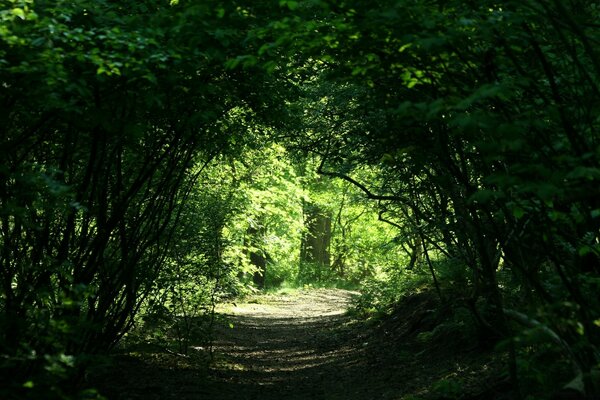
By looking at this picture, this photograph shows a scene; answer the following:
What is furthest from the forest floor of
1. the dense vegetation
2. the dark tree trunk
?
the dark tree trunk

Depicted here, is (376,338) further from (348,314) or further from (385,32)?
(385,32)

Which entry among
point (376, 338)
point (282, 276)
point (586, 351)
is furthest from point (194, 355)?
point (282, 276)

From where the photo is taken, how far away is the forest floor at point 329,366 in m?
8.10

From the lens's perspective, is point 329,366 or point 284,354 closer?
point 329,366

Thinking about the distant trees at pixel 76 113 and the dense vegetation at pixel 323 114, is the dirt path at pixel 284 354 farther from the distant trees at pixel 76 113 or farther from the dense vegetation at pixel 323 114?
the distant trees at pixel 76 113

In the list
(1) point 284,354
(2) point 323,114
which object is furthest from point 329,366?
(2) point 323,114

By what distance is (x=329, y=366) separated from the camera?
1145 cm

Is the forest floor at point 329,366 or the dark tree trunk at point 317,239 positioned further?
Result: the dark tree trunk at point 317,239

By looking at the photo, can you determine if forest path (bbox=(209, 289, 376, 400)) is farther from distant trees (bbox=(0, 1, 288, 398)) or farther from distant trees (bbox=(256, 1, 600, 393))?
distant trees (bbox=(256, 1, 600, 393))

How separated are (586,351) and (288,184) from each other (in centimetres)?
1977

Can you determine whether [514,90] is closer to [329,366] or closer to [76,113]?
[76,113]

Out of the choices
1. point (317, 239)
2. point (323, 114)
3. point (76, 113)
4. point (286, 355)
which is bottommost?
point (286, 355)

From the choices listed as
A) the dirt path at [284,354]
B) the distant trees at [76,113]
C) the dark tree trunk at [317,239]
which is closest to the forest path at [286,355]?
the dirt path at [284,354]

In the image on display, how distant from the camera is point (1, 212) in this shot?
15.1 ft
